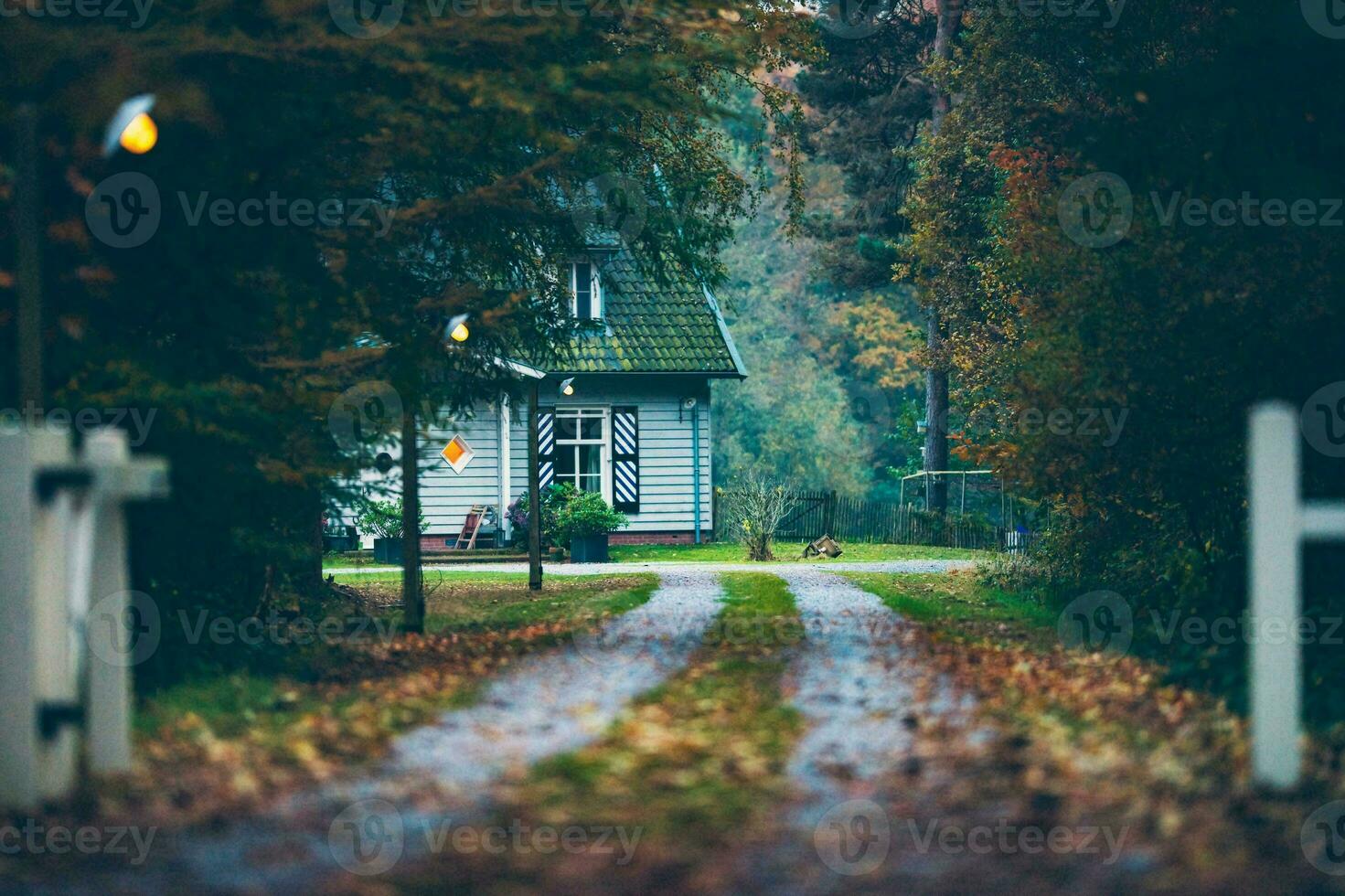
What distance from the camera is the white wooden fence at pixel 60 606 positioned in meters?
5.54

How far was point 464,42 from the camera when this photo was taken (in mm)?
10516

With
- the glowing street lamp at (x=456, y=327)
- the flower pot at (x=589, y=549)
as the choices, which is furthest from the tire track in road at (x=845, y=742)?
the flower pot at (x=589, y=549)

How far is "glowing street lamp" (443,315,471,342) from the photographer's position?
1257 cm

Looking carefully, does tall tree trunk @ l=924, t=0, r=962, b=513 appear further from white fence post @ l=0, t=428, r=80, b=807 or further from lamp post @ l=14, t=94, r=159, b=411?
white fence post @ l=0, t=428, r=80, b=807

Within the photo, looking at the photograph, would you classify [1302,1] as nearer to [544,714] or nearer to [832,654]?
[832,654]

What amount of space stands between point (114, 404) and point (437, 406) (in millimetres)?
4423

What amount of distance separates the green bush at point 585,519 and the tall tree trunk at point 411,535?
1368 centimetres

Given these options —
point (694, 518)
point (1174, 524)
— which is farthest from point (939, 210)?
point (1174, 524)
